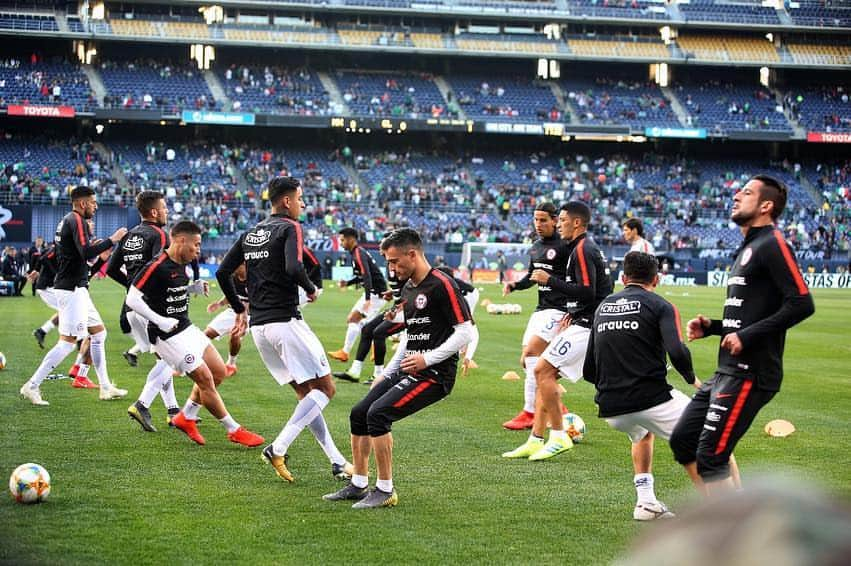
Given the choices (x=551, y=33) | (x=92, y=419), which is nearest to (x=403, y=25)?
(x=551, y=33)

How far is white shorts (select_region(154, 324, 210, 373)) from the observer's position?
1056cm

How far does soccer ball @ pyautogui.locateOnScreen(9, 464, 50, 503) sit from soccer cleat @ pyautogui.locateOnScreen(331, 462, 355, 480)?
243cm

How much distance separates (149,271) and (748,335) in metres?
6.59

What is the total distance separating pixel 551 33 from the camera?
6931 centimetres

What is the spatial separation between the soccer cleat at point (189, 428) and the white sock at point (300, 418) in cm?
209

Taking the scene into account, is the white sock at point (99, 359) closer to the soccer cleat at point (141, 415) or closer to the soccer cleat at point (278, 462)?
the soccer cleat at point (141, 415)

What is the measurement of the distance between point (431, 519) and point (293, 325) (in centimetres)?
248

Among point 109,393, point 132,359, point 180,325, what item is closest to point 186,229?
point 180,325

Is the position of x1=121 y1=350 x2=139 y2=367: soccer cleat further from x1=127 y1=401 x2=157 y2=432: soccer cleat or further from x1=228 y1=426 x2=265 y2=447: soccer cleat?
x1=228 y1=426 x2=265 y2=447: soccer cleat

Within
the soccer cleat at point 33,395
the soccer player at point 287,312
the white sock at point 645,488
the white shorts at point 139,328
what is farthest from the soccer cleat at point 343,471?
the soccer cleat at point 33,395

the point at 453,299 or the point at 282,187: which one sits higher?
the point at 282,187

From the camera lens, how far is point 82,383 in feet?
49.4

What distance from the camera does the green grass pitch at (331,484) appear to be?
6859mm

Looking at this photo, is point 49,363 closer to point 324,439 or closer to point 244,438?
point 244,438
